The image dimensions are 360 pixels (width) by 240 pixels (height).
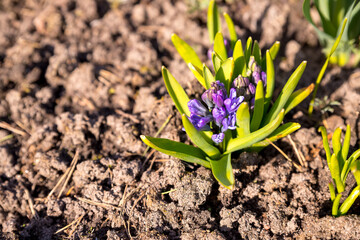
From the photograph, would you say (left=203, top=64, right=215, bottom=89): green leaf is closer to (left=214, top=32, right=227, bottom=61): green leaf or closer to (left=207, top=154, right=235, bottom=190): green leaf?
(left=214, top=32, right=227, bottom=61): green leaf

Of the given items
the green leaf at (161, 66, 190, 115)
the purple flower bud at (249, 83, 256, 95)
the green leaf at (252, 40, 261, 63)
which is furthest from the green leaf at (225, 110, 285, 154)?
the green leaf at (252, 40, 261, 63)

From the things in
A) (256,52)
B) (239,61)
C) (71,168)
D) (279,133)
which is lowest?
(71,168)

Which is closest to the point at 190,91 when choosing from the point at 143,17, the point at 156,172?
the point at 156,172

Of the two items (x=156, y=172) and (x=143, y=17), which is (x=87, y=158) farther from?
(x=143, y=17)

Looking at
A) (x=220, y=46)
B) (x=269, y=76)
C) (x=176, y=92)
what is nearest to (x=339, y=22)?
(x=269, y=76)

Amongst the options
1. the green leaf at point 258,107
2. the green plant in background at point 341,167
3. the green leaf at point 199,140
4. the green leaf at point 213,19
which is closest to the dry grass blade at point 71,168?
the green leaf at point 199,140

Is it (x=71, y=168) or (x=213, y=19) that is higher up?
(x=213, y=19)

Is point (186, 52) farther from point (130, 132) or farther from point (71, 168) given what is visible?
point (71, 168)

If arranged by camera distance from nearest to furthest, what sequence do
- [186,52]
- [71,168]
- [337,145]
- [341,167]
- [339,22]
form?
[337,145], [341,167], [186,52], [71,168], [339,22]
